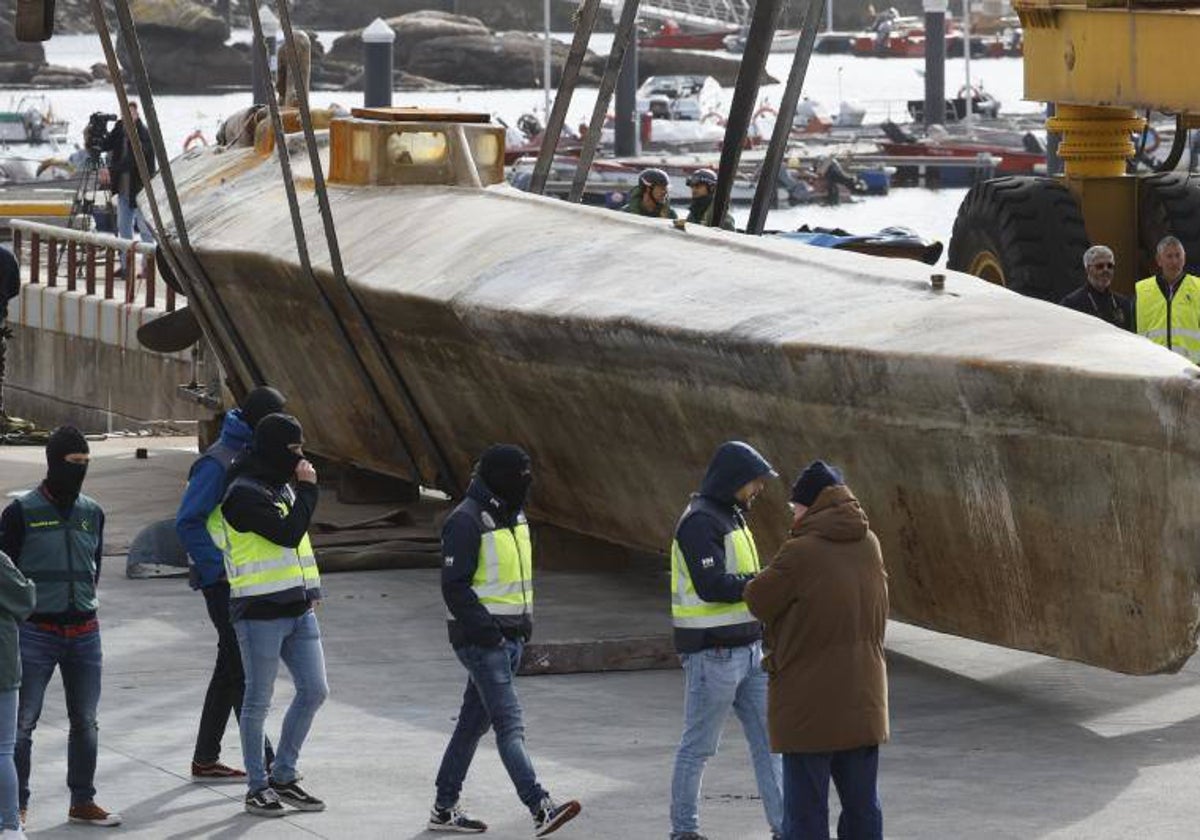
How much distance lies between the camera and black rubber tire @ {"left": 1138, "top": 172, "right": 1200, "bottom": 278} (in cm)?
1866

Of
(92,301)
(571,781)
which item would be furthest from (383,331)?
(92,301)

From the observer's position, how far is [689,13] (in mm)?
138375

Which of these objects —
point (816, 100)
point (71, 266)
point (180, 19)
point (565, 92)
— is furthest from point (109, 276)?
point (180, 19)

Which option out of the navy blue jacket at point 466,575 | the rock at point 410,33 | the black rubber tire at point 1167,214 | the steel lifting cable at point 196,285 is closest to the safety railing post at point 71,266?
the steel lifting cable at point 196,285

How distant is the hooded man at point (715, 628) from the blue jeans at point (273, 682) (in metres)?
1.58

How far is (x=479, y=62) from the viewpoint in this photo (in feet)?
445

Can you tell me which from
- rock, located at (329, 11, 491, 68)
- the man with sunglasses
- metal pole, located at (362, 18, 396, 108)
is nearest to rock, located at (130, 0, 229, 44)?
rock, located at (329, 11, 491, 68)

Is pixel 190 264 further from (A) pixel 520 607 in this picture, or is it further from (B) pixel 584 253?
(A) pixel 520 607

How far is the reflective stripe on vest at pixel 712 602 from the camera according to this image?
9688 mm

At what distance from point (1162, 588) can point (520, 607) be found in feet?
8.68

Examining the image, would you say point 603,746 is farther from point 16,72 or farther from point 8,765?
point 16,72

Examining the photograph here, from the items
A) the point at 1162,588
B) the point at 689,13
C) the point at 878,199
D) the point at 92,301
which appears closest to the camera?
the point at 1162,588

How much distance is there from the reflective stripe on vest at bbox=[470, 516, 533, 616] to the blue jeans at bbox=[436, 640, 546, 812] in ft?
0.48

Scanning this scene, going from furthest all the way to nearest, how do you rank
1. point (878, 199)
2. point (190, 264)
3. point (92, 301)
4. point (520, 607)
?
→ point (878, 199), point (92, 301), point (190, 264), point (520, 607)
